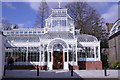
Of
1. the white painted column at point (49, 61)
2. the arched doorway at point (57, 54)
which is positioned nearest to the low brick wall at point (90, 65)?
the arched doorway at point (57, 54)

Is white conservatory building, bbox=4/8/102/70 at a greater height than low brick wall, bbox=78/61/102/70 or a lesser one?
greater

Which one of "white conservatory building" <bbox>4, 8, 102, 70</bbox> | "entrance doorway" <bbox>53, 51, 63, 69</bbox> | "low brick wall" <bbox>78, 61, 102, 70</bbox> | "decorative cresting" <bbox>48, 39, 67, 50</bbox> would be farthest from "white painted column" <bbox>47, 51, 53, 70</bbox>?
"low brick wall" <bbox>78, 61, 102, 70</bbox>

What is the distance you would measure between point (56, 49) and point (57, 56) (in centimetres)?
91

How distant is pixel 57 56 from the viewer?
22.0 m

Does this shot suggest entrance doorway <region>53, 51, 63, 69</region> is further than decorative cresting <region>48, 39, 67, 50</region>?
Yes

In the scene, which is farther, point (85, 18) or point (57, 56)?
point (85, 18)

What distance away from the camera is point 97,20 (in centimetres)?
3419

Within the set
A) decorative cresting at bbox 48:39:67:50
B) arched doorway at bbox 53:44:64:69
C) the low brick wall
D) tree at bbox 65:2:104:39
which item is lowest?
the low brick wall

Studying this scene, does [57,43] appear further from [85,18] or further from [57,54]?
[85,18]

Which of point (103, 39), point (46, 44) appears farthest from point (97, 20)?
point (46, 44)

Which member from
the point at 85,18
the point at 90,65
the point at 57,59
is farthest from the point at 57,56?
the point at 85,18

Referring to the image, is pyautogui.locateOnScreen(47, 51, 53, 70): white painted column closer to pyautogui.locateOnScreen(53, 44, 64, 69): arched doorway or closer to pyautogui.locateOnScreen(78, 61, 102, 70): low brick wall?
pyautogui.locateOnScreen(53, 44, 64, 69): arched doorway

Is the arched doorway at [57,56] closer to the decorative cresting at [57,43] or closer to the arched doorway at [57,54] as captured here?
the arched doorway at [57,54]

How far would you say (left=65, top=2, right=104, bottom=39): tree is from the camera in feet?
109
